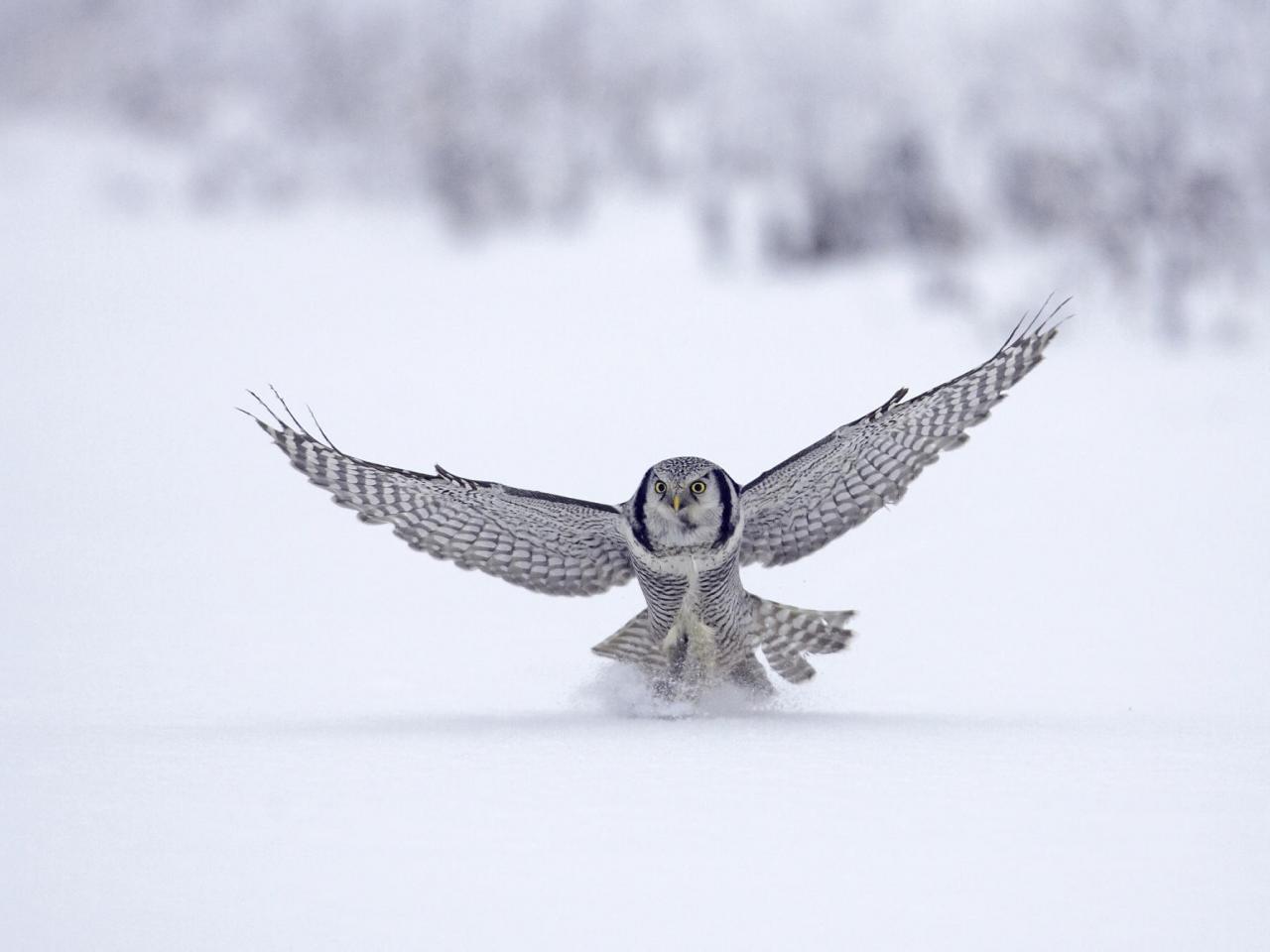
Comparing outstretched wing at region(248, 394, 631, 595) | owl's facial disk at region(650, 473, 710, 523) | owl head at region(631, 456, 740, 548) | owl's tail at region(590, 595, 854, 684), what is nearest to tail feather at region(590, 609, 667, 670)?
owl's tail at region(590, 595, 854, 684)

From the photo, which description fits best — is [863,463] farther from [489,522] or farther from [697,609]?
[489,522]

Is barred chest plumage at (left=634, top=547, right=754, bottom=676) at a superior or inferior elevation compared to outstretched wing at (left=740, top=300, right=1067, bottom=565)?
inferior

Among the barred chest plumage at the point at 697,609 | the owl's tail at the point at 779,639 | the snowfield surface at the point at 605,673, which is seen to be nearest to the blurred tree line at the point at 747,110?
the snowfield surface at the point at 605,673

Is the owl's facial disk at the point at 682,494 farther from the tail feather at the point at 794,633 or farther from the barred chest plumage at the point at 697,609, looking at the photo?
the tail feather at the point at 794,633

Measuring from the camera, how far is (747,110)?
20297 millimetres

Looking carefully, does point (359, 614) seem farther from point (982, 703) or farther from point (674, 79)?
point (674, 79)

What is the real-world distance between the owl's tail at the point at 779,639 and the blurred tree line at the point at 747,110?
1025 cm

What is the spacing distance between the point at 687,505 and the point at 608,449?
272 inches

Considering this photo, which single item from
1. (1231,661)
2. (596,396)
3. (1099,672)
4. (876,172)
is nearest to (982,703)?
(1099,672)

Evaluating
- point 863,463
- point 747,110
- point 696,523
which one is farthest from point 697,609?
point 747,110

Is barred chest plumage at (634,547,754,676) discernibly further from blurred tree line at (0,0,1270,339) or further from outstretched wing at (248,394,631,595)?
blurred tree line at (0,0,1270,339)

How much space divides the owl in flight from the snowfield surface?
25 centimetres

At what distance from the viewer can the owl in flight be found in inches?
202

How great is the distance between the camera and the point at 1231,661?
617 cm
